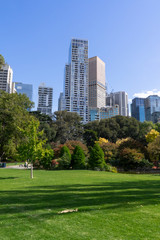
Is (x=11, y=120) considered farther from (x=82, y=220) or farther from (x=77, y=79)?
(x=77, y=79)

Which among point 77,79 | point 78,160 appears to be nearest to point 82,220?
point 78,160

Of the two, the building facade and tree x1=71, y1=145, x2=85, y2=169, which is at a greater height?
the building facade

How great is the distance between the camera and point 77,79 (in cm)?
17425

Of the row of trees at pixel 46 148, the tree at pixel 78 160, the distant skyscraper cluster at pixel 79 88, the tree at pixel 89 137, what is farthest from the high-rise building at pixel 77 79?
the tree at pixel 78 160

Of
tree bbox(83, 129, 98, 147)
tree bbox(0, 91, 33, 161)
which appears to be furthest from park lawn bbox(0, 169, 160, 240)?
tree bbox(83, 129, 98, 147)

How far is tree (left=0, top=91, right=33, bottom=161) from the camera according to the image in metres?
25.5

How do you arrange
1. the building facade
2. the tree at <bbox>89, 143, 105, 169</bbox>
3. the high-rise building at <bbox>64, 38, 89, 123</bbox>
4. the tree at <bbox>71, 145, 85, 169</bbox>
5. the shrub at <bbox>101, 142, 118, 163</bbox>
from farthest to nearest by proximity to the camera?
the building facade, the high-rise building at <bbox>64, 38, 89, 123</bbox>, the shrub at <bbox>101, 142, 118, 163</bbox>, the tree at <bbox>71, 145, 85, 169</bbox>, the tree at <bbox>89, 143, 105, 169</bbox>

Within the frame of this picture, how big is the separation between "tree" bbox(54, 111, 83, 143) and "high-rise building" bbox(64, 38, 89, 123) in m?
105

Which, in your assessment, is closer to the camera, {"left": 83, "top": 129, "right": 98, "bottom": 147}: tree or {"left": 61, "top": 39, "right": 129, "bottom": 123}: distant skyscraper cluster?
{"left": 83, "top": 129, "right": 98, "bottom": 147}: tree

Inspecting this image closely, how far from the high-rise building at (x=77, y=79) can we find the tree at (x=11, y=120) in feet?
439

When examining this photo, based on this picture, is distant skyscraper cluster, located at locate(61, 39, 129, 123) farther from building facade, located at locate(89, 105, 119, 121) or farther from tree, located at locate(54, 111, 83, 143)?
tree, located at locate(54, 111, 83, 143)

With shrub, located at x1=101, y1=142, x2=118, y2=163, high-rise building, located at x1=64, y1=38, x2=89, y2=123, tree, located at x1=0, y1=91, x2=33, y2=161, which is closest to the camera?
tree, located at x1=0, y1=91, x2=33, y2=161

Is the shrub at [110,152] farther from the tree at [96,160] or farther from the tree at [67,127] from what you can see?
the tree at [67,127]

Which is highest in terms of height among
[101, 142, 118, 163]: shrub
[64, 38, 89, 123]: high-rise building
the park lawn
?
[64, 38, 89, 123]: high-rise building
